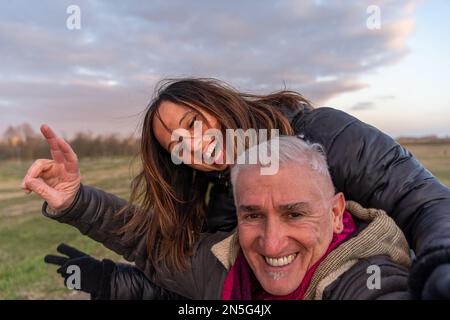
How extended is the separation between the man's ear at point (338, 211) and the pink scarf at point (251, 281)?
0.06ft

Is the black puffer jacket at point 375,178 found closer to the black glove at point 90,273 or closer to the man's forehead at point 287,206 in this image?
the black glove at point 90,273

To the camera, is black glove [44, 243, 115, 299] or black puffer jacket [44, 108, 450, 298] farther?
black glove [44, 243, 115, 299]

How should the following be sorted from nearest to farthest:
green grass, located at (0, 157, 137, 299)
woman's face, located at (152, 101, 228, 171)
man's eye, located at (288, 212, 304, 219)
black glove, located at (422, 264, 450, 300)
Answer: black glove, located at (422, 264, 450, 300)
man's eye, located at (288, 212, 304, 219)
woman's face, located at (152, 101, 228, 171)
green grass, located at (0, 157, 137, 299)

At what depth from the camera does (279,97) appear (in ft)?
8.94

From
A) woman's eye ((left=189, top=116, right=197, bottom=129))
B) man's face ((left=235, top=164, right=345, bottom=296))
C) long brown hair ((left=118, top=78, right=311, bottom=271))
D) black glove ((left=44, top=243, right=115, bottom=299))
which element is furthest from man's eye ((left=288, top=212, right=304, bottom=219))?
black glove ((left=44, top=243, right=115, bottom=299))

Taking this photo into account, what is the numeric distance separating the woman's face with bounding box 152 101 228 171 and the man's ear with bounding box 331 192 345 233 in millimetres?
679

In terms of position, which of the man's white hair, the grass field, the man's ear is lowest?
the grass field

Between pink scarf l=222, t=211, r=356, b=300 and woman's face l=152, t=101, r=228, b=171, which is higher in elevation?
woman's face l=152, t=101, r=228, b=171

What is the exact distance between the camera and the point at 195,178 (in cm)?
288

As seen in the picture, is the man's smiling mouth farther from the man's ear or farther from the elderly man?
the man's ear

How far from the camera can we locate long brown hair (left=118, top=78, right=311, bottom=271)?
8.22ft

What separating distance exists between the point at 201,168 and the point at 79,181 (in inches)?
28.6

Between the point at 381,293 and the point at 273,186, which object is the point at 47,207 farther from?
the point at 381,293
